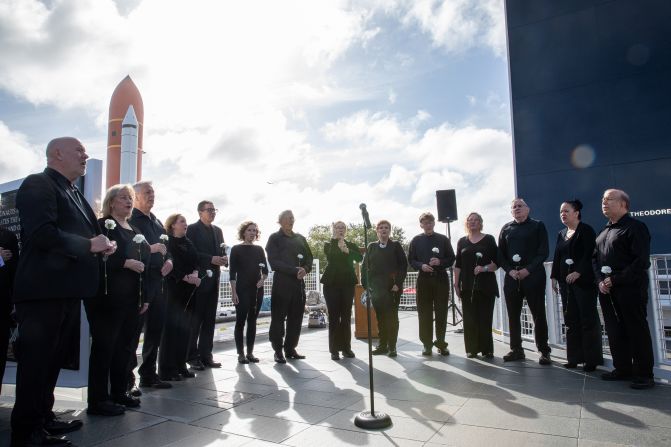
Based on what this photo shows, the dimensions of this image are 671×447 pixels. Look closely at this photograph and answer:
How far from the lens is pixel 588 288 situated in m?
4.33

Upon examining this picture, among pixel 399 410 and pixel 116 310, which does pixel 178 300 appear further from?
pixel 399 410

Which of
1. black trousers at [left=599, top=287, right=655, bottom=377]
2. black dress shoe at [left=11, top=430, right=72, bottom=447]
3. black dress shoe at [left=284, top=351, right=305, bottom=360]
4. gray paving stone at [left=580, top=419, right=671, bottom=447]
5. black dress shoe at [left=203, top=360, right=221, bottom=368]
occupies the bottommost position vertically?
black dress shoe at [left=284, top=351, right=305, bottom=360]

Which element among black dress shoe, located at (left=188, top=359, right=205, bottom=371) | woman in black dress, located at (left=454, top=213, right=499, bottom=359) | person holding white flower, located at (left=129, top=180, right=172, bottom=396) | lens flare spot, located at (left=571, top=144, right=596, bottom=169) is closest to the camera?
person holding white flower, located at (left=129, top=180, right=172, bottom=396)

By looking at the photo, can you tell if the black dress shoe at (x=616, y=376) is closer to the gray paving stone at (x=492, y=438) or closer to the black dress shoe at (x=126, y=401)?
the gray paving stone at (x=492, y=438)

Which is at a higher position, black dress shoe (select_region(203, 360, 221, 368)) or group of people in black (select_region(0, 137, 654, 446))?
group of people in black (select_region(0, 137, 654, 446))

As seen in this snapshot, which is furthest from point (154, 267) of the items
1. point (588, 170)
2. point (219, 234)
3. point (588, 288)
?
point (588, 170)

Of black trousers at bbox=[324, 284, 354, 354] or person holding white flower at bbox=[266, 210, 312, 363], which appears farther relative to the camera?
black trousers at bbox=[324, 284, 354, 354]

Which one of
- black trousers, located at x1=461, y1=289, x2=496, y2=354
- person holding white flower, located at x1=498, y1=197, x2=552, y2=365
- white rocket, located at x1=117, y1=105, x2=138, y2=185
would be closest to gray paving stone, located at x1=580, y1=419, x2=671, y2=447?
person holding white flower, located at x1=498, y1=197, x2=552, y2=365

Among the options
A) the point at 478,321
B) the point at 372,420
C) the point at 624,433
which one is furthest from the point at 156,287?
the point at 478,321

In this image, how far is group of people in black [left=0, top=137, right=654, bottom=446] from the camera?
8.06 ft

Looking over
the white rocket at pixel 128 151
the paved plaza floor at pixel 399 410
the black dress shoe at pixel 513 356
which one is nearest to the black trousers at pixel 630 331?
the paved plaza floor at pixel 399 410

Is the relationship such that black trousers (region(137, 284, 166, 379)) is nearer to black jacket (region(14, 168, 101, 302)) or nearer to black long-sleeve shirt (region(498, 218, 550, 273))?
black jacket (region(14, 168, 101, 302))

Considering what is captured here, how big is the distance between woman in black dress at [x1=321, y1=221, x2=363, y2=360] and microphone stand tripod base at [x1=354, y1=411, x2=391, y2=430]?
2684 mm

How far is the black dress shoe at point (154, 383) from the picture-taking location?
3.90 meters
